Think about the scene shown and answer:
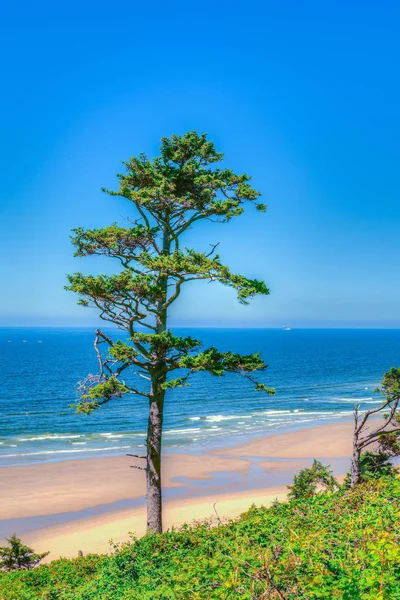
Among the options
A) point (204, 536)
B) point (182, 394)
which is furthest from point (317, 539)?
point (182, 394)

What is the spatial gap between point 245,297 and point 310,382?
72.6m

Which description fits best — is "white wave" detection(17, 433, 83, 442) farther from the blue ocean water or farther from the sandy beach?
the sandy beach

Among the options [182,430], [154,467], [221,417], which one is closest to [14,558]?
[154,467]

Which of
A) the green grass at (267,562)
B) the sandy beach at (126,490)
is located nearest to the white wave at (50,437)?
the sandy beach at (126,490)

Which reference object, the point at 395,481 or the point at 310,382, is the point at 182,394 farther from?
the point at 395,481

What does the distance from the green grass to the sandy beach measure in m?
12.3

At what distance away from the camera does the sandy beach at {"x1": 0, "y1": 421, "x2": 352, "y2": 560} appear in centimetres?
2339

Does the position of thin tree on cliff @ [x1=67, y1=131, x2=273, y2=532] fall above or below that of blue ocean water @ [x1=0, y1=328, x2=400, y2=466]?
above

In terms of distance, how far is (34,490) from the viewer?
29156mm

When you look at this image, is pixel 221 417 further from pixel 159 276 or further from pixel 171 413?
pixel 159 276

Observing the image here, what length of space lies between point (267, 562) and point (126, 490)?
89.3ft

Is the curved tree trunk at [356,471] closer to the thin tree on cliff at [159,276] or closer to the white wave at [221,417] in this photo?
the thin tree on cliff at [159,276]

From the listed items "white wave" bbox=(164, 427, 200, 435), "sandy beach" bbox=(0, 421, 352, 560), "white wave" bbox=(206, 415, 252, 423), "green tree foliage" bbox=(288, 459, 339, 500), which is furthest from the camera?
"white wave" bbox=(206, 415, 252, 423)

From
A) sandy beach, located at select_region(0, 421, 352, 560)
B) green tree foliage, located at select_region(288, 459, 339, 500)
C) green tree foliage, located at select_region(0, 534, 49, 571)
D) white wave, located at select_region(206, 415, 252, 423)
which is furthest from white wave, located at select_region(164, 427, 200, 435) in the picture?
green tree foliage, located at select_region(0, 534, 49, 571)
